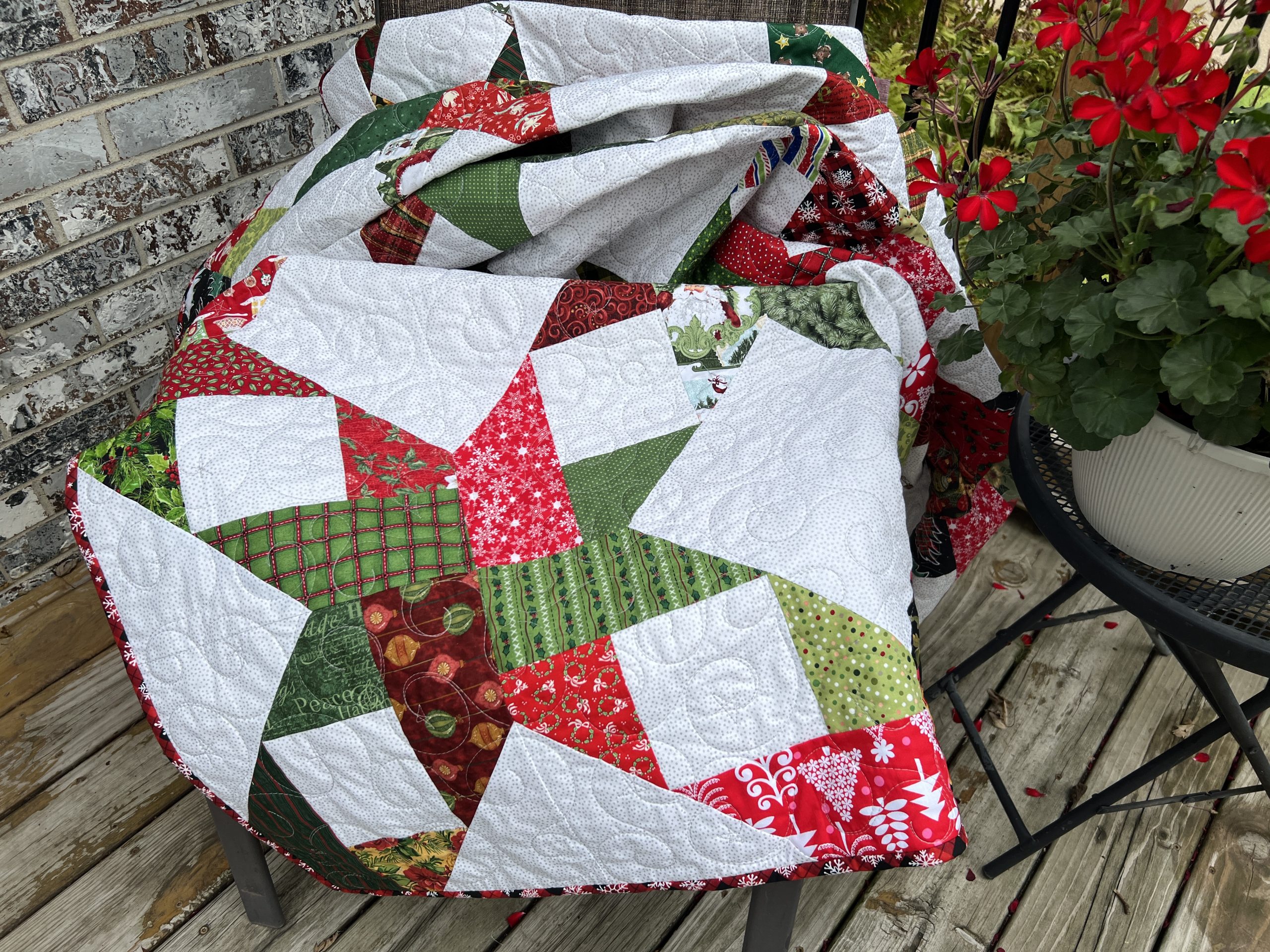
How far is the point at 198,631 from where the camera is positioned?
77cm

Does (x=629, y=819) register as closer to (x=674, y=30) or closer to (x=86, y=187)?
(x=674, y=30)

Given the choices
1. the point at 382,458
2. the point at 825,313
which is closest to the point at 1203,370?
the point at 825,313

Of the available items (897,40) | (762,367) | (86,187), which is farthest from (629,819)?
(897,40)

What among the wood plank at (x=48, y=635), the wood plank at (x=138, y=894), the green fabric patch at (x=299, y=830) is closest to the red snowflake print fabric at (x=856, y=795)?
the green fabric patch at (x=299, y=830)

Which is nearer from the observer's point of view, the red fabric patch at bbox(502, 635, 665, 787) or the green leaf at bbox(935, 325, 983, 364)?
the red fabric patch at bbox(502, 635, 665, 787)

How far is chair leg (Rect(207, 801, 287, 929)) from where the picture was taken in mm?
914

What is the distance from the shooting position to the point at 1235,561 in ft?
2.40

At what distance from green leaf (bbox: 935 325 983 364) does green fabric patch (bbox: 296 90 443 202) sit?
653 mm

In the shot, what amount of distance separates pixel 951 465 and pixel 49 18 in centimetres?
121

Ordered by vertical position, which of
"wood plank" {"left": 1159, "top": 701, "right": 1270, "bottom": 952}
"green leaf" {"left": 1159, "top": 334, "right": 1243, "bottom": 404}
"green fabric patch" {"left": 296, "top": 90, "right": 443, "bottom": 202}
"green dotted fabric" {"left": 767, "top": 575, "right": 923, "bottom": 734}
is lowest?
"wood plank" {"left": 1159, "top": 701, "right": 1270, "bottom": 952}

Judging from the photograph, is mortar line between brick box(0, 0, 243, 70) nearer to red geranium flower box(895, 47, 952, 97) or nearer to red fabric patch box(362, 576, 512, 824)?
red fabric patch box(362, 576, 512, 824)

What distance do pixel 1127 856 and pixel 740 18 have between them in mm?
1168

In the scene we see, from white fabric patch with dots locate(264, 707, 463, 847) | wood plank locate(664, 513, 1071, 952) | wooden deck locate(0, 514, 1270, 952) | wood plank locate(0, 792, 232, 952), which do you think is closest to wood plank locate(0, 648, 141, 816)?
wooden deck locate(0, 514, 1270, 952)

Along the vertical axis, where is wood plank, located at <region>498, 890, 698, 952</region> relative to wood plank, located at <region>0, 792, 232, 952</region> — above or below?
below
